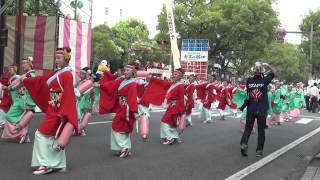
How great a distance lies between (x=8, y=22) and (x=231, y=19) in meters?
24.8

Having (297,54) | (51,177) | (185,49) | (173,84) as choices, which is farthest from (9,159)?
(297,54)

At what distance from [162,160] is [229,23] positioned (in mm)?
33466

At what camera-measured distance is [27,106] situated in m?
10.6

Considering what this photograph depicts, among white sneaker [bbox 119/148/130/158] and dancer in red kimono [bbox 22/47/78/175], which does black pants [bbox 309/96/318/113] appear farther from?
dancer in red kimono [bbox 22/47/78/175]

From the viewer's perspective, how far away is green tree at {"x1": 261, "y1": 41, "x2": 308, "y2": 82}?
225 feet

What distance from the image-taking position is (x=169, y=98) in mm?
11953

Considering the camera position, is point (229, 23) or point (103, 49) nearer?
point (229, 23)

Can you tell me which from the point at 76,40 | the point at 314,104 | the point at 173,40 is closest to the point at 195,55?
the point at 173,40

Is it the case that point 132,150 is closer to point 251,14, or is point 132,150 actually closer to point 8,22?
point 8,22

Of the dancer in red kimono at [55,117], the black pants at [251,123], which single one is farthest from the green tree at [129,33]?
the dancer in red kimono at [55,117]

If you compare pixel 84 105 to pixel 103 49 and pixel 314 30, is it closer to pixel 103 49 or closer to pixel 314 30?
pixel 103 49

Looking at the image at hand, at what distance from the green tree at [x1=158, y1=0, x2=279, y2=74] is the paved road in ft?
94.3

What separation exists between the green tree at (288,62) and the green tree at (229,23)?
→ 21916 millimetres

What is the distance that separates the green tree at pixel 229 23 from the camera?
41938 mm
